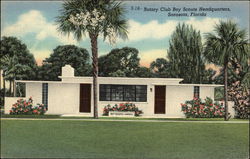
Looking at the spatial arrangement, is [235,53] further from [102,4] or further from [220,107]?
[102,4]

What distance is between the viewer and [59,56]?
4259 centimetres

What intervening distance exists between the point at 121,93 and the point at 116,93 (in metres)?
0.33

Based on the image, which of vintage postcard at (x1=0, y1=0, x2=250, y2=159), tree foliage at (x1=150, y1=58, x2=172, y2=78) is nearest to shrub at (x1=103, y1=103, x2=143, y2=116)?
vintage postcard at (x1=0, y1=0, x2=250, y2=159)

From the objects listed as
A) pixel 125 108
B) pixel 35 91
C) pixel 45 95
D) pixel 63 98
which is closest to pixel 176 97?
pixel 125 108

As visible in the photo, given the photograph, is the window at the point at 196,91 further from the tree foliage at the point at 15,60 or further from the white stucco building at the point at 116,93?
the tree foliage at the point at 15,60

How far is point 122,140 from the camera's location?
1550 centimetres

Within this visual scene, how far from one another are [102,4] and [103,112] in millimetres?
7409

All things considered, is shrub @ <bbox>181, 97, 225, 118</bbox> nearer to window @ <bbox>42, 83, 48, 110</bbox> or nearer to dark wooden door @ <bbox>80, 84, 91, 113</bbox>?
dark wooden door @ <bbox>80, 84, 91, 113</bbox>

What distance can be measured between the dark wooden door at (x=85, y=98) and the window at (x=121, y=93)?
2.86 ft

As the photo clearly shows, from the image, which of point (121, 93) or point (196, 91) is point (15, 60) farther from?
point (196, 91)

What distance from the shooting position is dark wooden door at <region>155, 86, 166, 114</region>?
27.7 metres

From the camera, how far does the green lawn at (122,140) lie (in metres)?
13.2

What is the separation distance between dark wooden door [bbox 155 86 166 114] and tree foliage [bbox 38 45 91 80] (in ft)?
46.2

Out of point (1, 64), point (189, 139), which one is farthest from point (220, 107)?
point (1, 64)
